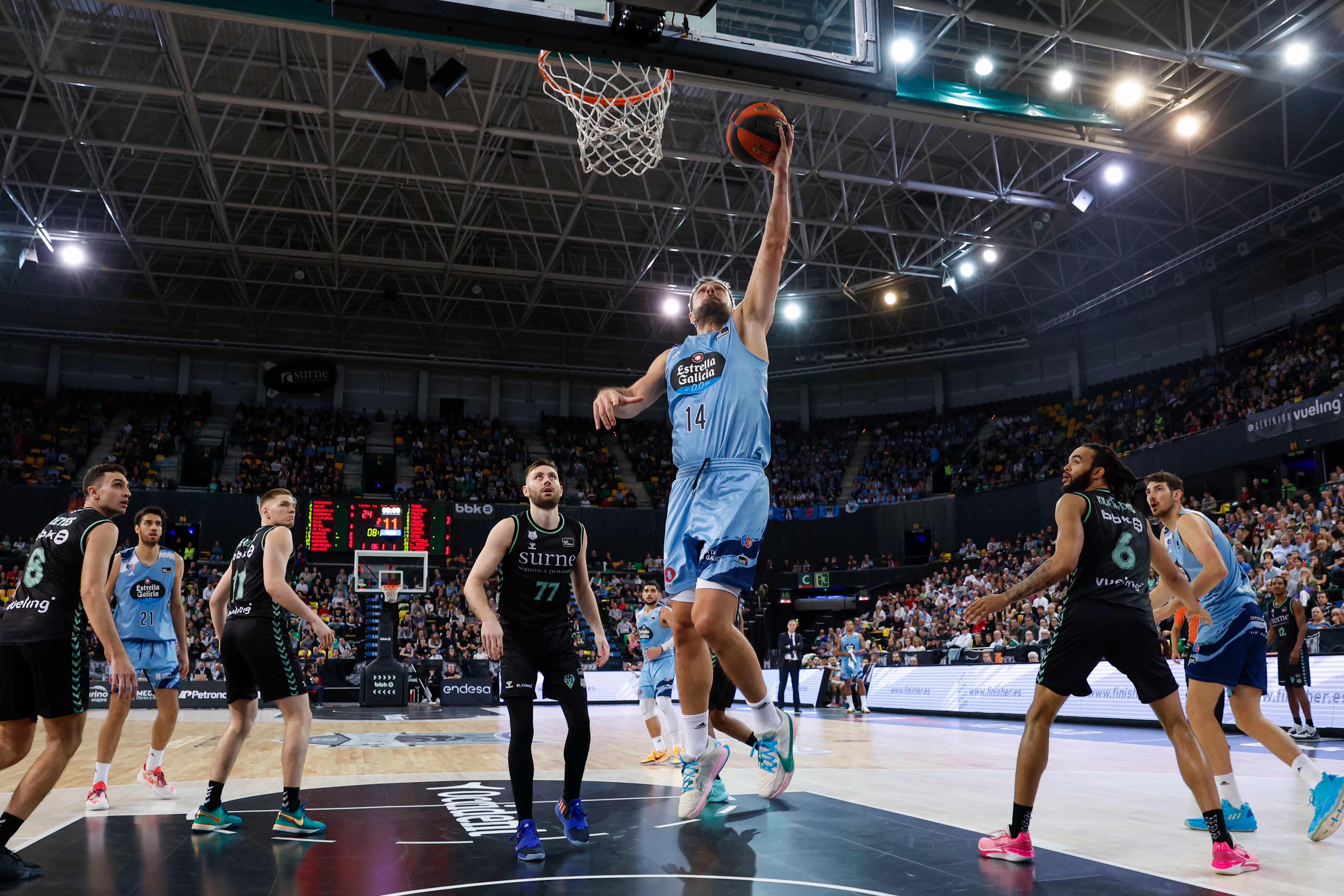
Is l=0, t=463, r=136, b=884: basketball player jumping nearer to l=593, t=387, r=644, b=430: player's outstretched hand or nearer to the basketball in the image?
l=593, t=387, r=644, b=430: player's outstretched hand

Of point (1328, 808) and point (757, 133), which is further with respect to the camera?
point (757, 133)

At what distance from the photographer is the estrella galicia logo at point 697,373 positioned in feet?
16.1

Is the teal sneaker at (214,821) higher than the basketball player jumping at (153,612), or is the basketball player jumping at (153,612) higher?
the basketball player jumping at (153,612)

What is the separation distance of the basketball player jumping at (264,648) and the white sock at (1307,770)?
206 inches

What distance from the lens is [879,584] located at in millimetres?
31281

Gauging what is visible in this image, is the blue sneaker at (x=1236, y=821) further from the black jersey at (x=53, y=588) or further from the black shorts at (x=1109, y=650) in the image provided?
the black jersey at (x=53, y=588)

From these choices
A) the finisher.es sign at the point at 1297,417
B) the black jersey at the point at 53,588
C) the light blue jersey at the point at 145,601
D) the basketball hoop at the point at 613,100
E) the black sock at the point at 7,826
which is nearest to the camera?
the black sock at the point at 7,826

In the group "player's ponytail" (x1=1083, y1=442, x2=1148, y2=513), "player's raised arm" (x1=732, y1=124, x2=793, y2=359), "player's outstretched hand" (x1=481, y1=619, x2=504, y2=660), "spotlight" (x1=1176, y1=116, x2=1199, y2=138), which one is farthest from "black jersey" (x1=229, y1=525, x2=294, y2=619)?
"spotlight" (x1=1176, y1=116, x2=1199, y2=138)

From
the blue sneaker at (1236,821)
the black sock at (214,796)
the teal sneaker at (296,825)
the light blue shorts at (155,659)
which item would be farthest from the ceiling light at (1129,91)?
the black sock at (214,796)

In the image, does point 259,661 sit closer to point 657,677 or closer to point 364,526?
point 657,677

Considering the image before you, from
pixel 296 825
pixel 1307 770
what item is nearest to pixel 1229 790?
pixel 1307 770

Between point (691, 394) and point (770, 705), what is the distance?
5.95 ft

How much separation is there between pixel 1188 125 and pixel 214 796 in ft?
70.6

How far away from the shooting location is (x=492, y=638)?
4.39 metres
